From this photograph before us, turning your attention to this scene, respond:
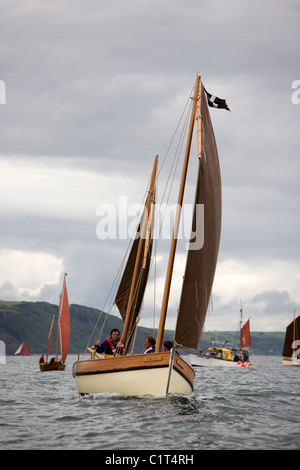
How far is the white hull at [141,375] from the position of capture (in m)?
19.5

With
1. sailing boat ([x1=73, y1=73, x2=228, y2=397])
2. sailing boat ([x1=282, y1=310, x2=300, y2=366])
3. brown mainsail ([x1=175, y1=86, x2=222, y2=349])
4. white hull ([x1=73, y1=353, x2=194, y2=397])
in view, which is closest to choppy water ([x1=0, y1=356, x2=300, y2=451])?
white hull ([x1=73, y1=353, x2=194, y2=397])

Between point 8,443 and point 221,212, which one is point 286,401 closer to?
point 221,212

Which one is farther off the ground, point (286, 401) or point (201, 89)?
point (201, 89)

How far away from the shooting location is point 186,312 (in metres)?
20.4

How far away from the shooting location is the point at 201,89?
2375 cm

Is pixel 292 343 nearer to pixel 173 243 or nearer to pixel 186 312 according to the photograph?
pixel 173 243

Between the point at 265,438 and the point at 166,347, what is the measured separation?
25.7 ft

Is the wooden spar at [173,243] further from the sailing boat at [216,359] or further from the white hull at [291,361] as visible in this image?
the white hull at [291,361]

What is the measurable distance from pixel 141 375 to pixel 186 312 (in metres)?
2.81

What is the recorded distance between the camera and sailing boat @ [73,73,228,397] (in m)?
19.7

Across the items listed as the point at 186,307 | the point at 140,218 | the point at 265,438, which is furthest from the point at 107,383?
the point at 140,218

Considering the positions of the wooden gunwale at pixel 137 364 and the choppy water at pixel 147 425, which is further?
the wooden gunwale at pixel 137 364

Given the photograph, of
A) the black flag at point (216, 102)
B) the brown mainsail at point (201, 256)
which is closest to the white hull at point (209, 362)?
the black flag at point (216, 102)

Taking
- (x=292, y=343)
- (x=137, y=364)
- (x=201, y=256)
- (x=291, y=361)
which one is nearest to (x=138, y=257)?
(x=201, y=256)
